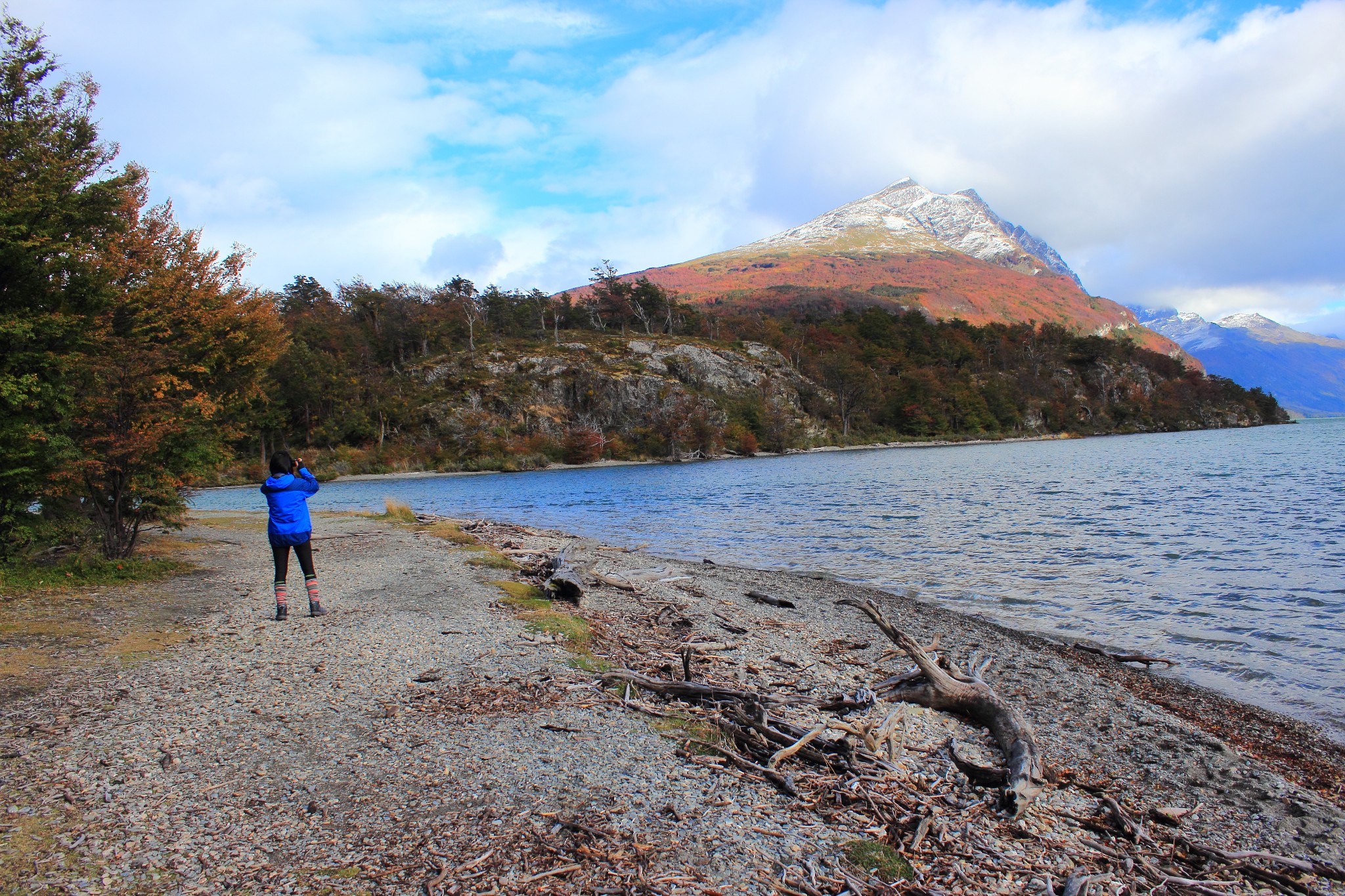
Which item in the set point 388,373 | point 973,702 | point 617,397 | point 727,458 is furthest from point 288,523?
point 388,373

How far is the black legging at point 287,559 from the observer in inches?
391

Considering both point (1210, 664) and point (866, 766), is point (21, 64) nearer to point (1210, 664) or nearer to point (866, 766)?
point (866, 766)

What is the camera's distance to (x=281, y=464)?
33.1 feet

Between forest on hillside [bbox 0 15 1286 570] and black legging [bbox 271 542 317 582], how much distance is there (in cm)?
510

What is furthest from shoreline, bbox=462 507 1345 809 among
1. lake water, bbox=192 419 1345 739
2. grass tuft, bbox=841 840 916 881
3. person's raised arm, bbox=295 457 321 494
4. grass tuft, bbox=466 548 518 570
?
person's raised arm, bbox=295 457 321 494

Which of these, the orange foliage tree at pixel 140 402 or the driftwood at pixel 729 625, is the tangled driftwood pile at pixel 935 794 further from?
the orange foliage tree at pixel 140 402

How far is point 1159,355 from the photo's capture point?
159 meters

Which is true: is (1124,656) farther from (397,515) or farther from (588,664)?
(397,515)

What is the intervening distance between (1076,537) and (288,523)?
2219cm

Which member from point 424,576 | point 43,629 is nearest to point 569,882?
point 43,629

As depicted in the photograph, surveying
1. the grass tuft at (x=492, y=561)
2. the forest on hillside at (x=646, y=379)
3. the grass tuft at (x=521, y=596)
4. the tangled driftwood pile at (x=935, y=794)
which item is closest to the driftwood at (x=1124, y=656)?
the tangled driftwood pile at (x=935, y=794)

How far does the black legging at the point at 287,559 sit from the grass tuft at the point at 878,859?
871cm

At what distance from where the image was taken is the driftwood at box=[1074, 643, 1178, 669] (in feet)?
32.6

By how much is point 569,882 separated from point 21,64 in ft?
64.8
